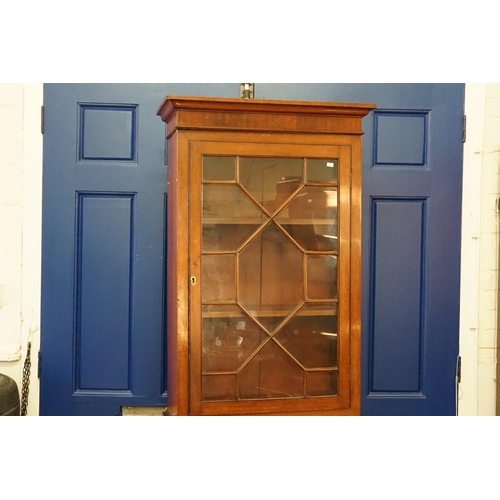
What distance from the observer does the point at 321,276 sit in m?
1.95

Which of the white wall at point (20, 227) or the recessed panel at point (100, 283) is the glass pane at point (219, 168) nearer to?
the recessed panel at point (100, 283)

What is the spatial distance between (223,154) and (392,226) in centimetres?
94

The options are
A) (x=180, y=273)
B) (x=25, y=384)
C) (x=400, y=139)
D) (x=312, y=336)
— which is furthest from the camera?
(x=400, y=139)

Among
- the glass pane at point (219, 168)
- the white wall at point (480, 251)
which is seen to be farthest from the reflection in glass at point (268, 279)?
the white wall at point (480, 251)

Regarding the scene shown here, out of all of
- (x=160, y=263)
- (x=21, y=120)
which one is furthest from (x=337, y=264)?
(x=21, y=120)

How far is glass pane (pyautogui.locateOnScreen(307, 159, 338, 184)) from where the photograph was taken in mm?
1928

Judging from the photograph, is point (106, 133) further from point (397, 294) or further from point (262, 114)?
point (397, 294)

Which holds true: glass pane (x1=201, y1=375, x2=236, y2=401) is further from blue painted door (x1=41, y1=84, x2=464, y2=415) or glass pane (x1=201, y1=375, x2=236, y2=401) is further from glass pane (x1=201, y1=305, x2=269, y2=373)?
blue painted door (x1=41, y1=84, x2=464, y2=415)

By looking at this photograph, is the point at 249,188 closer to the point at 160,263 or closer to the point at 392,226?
the point at 160,263

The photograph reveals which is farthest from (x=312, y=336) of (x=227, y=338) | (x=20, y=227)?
(x=20, y=227)

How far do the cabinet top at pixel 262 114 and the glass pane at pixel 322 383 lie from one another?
2.87ft

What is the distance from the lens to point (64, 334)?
234 cm

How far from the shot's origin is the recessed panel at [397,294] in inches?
95.5

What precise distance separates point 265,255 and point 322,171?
36 cm
